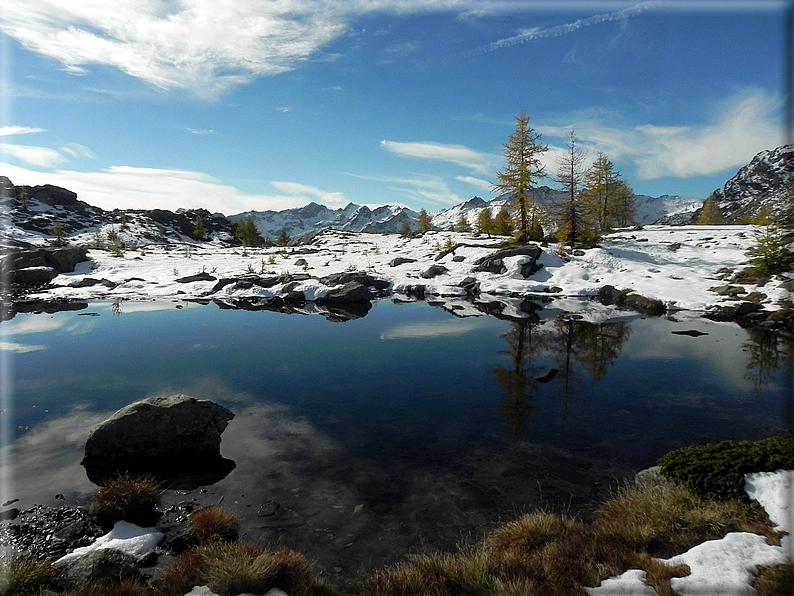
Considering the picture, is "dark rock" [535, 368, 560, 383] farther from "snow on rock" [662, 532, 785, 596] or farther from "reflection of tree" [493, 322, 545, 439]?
"snow on rock" [662, 532, 785, 596]

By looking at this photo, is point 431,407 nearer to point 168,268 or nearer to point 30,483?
point 30,483

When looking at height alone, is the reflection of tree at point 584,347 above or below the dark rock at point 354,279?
below

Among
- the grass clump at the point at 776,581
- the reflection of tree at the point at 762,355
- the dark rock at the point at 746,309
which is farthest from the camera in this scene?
the dark rock at the point at 746,309

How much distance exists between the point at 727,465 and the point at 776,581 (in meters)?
2.71

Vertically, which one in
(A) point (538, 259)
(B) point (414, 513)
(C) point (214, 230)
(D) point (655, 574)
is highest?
(C) point (214, 230)

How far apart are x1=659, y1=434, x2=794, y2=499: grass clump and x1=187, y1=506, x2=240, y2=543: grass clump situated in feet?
24.6

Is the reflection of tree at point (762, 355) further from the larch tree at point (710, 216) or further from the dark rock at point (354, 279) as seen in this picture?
the larch tree at point (710, 216)

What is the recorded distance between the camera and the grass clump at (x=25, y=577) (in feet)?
15.2

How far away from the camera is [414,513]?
22.9 ft

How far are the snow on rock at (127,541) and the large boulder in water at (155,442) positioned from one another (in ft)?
5.68

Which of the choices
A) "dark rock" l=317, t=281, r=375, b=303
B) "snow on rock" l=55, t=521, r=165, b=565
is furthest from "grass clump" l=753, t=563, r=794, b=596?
"dark rock" l=317, t=281, r=375, b=303

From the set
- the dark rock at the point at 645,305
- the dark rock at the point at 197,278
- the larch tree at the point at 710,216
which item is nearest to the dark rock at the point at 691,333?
the dark rock at the point at 645,305

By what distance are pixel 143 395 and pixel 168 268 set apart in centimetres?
3318

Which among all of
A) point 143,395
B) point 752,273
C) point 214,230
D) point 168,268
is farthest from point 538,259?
point 214,230
